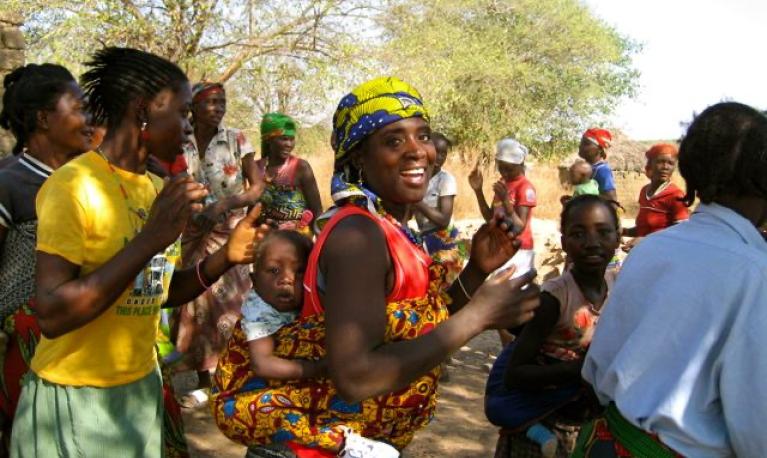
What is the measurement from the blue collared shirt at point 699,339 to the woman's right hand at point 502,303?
0.30m

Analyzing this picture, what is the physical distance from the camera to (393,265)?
5.94 ft

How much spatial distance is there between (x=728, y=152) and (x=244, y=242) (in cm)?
154

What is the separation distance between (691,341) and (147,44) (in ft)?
39.9

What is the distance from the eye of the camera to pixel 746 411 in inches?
64.9

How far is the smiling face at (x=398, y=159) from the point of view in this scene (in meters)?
1.90

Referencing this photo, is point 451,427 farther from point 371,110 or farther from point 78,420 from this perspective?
point 371,110

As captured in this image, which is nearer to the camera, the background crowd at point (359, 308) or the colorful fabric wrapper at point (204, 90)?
the background crowd at point (359, 308)

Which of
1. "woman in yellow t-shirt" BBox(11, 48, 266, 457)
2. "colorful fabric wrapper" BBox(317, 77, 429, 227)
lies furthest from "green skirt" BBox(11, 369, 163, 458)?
"colorful fabric wrapper" BBox(317, 77, 429, 227)

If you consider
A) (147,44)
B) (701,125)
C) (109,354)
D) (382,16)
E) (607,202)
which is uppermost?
(382,16)

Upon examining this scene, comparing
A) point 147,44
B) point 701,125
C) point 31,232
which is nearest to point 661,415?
point 701,125

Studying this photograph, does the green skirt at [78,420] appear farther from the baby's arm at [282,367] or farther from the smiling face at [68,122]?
the smiling face at [68,122]

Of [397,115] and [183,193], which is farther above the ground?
[397,115]

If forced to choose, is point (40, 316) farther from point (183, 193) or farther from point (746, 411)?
point (746, 411)

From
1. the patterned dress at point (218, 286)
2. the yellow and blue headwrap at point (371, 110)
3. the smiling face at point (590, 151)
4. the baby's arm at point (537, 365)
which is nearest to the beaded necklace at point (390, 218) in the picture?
the yellow and blue headwrap at point (371, 110)
